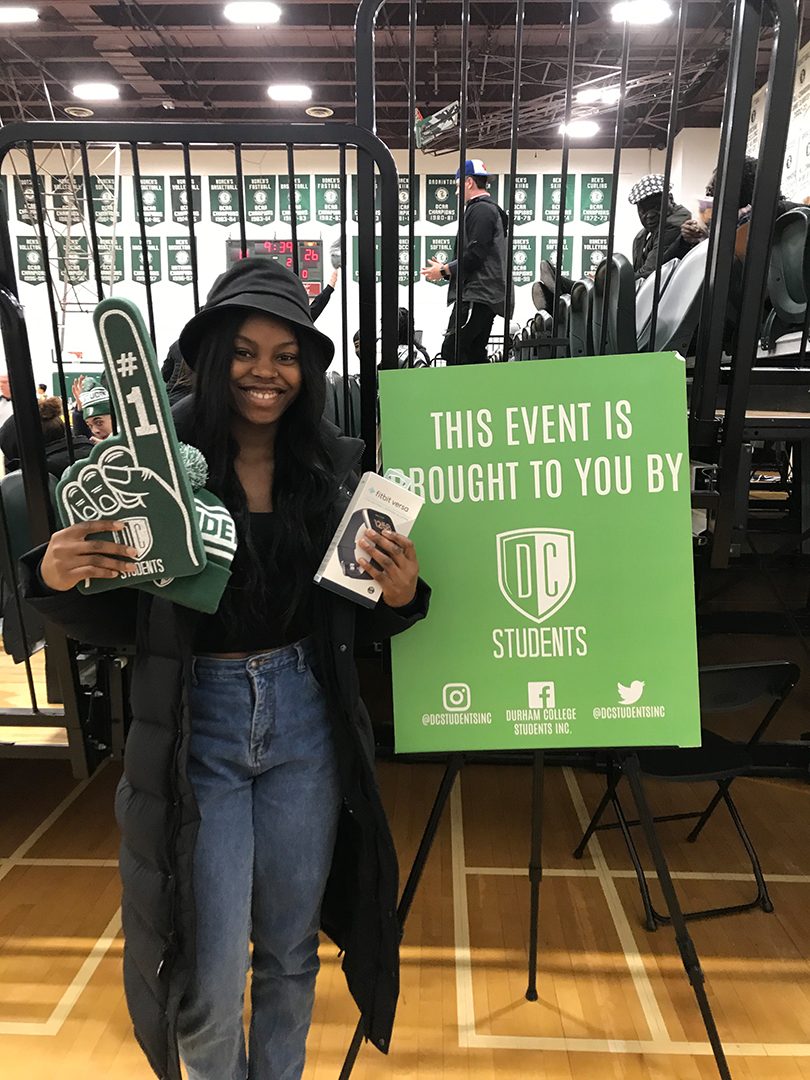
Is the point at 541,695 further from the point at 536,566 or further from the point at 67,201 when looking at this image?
the point at 67,201

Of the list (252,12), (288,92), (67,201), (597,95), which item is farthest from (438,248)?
(67,201)

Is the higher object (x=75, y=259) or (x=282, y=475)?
(x=75, y=259)

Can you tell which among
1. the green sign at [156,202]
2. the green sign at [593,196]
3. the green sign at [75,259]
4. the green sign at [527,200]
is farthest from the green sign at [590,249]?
the green sign at [75,259]

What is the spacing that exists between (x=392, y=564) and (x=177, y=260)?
8.26 meters

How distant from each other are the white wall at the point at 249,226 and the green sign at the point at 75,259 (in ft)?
0.54

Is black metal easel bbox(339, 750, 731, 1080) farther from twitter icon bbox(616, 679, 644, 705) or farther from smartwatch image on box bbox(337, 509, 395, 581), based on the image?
smartwatch image on box bbox(337, 509, 395, 581)

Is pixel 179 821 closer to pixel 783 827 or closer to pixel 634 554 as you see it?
pixel 634 554

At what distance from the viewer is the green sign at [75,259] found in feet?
24.5

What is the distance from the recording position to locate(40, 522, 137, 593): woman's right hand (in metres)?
1.07

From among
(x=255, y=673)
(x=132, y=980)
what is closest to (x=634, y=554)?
(x=255, y=673)

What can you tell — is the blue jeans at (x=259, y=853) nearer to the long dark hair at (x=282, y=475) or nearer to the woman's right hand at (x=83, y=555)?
the long dark hair at (x=282, y=475)

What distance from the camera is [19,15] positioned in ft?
21.1

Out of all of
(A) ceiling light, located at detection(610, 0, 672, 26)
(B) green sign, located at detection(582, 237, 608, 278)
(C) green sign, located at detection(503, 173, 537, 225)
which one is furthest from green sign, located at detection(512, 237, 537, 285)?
(A) ceiling light, located at detection(610, 0, 672, 26)

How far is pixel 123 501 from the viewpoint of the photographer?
1064mm
